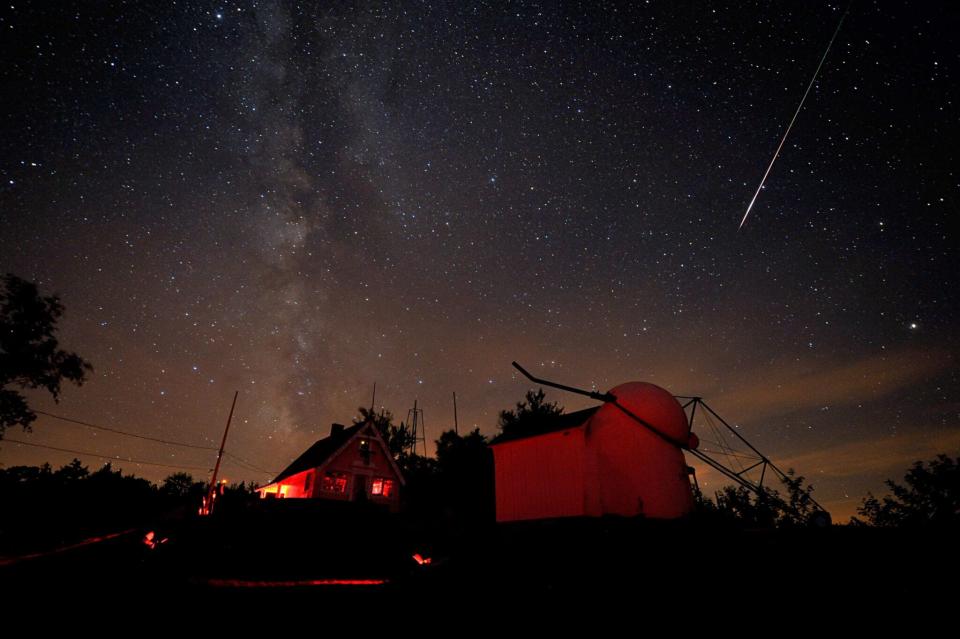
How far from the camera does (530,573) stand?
363 inches

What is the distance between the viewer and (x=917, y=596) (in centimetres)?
657

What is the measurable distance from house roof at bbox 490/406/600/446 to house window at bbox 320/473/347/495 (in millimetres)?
14462

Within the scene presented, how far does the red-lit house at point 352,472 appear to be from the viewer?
28234 millimetres

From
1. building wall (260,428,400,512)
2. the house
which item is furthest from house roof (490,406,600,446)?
building wall (260,428,400,512)

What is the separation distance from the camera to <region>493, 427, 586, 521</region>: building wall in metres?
16.4

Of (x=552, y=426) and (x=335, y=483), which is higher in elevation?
(x=552, y=426)

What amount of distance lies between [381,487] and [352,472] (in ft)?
8.14

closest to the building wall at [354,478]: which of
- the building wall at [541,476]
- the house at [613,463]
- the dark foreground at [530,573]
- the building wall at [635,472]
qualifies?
the building wall at [541,476]

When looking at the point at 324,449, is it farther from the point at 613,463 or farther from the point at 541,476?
the point at 613,463

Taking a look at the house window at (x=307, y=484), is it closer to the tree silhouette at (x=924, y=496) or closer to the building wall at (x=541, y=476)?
the building wall at (x=541, y=476)

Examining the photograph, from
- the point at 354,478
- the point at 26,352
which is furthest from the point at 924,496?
the point at 26,352

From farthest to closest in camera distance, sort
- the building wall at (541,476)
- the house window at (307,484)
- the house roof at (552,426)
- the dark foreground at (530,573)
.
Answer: the house window at (307,484)
the house roof at (552,426)
the building wall at (541,476)
the dark foreground at (530,573)

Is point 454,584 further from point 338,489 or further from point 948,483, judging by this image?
point 948,483

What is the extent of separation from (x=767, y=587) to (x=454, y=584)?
227 inches
